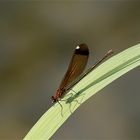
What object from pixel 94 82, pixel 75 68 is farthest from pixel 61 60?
pixel 94 82

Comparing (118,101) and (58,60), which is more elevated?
(58,60)

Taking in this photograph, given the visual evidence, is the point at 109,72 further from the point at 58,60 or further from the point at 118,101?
the point at 58,60

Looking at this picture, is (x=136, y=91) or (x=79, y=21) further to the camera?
(x=79, y=21)

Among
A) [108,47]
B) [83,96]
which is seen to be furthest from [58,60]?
[83,96]

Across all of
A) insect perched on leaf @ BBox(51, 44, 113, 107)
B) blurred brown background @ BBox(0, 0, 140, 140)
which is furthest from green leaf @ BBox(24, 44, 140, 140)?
blurred brown background @ BBox(0, 0, 140, 140)

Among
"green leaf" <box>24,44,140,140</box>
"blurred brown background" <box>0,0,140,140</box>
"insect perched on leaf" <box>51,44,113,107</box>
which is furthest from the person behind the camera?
"blurred brown background" <box>0,0,140,140</box>

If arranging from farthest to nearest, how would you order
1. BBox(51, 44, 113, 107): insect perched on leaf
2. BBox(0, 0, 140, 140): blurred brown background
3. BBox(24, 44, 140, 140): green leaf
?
BBox(0, 0, 140, 140): blurred brown background → BBox(51, 44, 113, 107): insect perched on leaf → BBox(24, 44, 140, 140): green leaf

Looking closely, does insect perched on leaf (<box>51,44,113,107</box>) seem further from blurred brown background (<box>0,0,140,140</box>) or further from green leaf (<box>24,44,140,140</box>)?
blurred brown background (<box>0,0,140,140</box>)

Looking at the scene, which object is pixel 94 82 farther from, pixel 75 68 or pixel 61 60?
pixel 61 60
